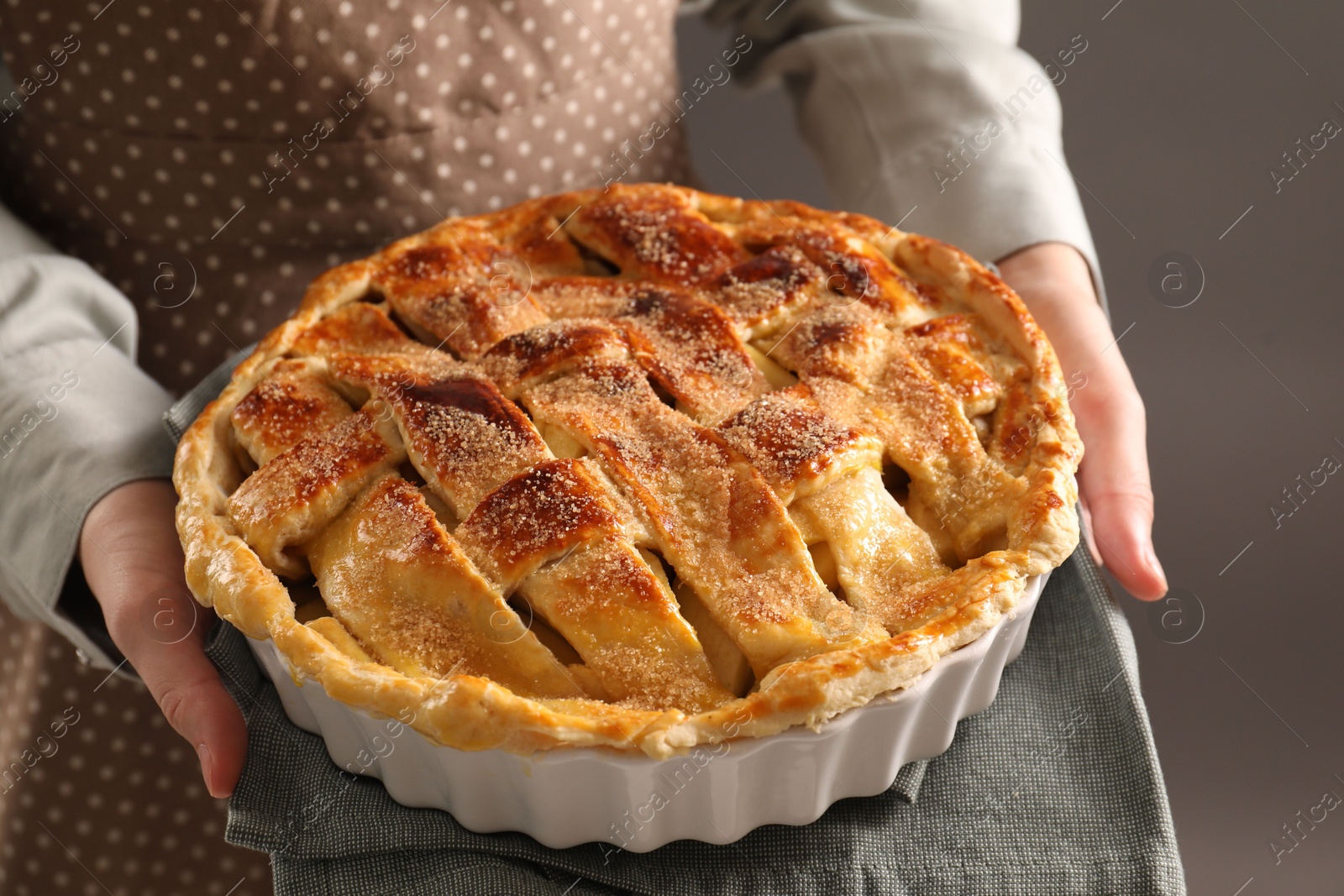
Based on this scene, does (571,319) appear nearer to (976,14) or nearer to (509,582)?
(509,582)

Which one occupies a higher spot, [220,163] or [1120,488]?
[220,163]

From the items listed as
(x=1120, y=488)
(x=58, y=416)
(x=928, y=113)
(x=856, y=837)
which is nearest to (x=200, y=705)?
(x=58, y=416)

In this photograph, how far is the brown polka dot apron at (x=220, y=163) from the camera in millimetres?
1022

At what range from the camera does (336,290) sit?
953 millimetres

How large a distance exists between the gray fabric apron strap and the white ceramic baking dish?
0.02 m

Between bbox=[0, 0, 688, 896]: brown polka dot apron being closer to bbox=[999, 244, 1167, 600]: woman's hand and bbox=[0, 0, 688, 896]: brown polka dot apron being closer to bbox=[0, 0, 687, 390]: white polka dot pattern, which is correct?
bbox=[0, 0, 687, 390]: white polka dot pattern

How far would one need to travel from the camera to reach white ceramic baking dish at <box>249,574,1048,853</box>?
2.21 ft

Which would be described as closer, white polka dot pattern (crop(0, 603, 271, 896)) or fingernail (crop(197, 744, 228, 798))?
fingernail (crop(197, 744, 228, 798))

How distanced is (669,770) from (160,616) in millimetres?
461

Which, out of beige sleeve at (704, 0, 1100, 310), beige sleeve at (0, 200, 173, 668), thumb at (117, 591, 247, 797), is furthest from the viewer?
beige sleeve at (704, 0, 1100, 310)

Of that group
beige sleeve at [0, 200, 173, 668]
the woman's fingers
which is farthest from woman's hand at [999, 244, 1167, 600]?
beige sleeve at [0, 200, 173, 668]

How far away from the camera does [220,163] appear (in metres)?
1.07

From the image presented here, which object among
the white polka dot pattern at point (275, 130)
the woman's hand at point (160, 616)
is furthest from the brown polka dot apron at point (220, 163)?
the woman's hand at point (160, 616)

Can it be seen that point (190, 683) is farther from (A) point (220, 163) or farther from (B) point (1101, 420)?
(B) point (1101, 420)
